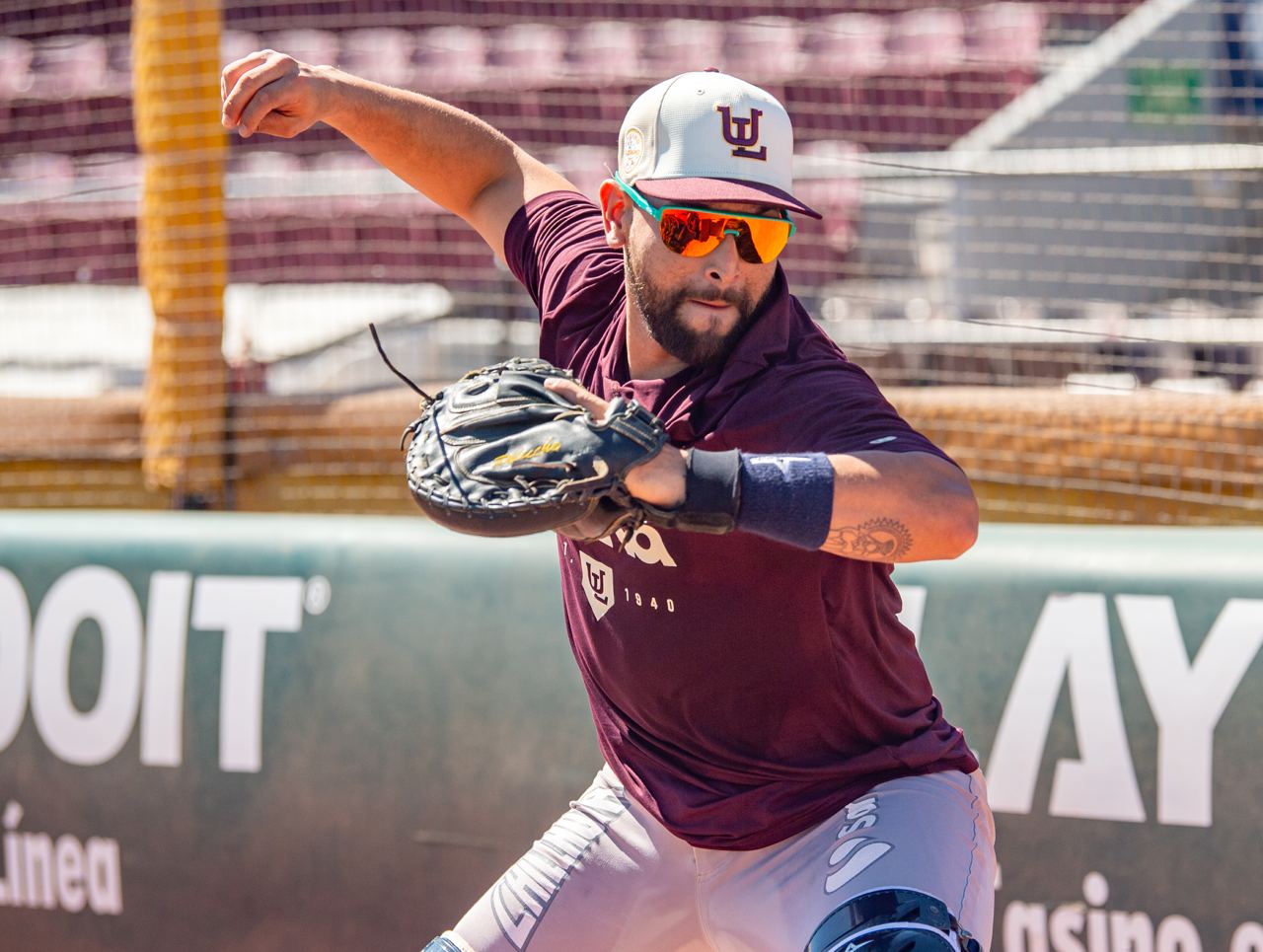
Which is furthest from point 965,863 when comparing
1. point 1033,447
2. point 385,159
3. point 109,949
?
point 109,949

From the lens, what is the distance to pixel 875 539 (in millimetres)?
1973

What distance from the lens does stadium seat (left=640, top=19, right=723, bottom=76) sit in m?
8.56

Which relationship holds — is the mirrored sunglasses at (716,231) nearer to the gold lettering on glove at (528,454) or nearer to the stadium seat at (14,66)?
the gold lettering on glove at (528,454)

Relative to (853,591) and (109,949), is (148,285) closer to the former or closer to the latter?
(109,949)

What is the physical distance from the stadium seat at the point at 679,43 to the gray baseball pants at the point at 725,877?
643 centimetres

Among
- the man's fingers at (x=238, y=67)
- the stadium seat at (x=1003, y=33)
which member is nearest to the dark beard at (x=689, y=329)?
the man's fingers at (x=238, y=67)

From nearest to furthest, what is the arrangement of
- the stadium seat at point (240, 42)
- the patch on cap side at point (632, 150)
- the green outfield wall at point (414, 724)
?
1. the patch on cap side at point (632, 150)
2. the green outfield wall at point (414, 724)
3. the stadium seat at point (240, 42)

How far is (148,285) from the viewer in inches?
190

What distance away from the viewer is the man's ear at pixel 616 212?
8.03 feet

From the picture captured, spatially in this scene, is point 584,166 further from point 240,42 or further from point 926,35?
point 240,42

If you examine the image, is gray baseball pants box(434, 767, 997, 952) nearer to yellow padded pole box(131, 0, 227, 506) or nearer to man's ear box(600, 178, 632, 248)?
man's ear box(600, 178, 632, 248)

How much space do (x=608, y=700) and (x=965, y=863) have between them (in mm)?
694

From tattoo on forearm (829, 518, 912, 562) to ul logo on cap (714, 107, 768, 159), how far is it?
0.66 meters

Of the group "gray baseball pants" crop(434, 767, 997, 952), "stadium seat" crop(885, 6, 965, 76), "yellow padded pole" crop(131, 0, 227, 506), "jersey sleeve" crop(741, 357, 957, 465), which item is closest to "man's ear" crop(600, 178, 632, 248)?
"jersey sleeve" crop(741, 357, 957, 465)
